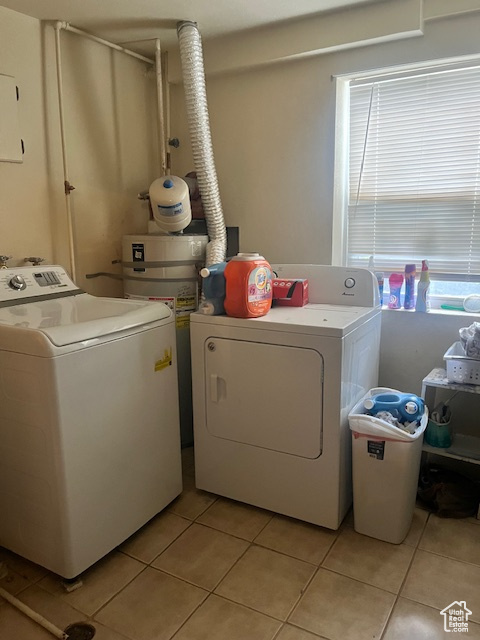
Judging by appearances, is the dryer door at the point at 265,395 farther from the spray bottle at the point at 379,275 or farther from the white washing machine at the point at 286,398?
the spray bottle at the point at 379,275

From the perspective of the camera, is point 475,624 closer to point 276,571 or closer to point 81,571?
point 276,571

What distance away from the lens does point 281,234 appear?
267 centimetres

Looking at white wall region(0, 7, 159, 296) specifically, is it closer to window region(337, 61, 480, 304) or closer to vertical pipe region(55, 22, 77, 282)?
vertical pipe region(55, 22, 77, 282)

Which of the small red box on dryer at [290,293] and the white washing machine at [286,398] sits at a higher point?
the small red box on dryer at [290,293]

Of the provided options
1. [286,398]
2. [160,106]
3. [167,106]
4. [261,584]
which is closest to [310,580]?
[261,584]

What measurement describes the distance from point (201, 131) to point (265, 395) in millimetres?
1406

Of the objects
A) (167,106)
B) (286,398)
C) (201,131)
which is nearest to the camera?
(286,398)

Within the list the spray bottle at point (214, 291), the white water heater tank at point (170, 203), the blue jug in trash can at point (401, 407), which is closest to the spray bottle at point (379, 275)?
the blue jug in trash can at point (401, 407)

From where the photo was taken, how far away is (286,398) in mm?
1953

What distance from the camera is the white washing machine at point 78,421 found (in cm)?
157

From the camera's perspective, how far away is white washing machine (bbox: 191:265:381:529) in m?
1.88

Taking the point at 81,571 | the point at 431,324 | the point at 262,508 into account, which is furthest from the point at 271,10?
the point at 81,571

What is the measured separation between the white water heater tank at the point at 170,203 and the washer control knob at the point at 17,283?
75cm

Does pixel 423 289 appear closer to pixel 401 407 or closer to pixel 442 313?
pixel 442 313
